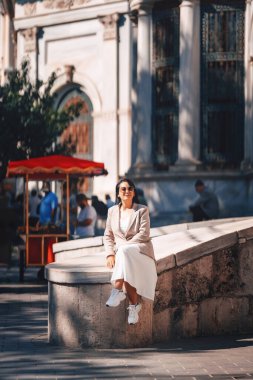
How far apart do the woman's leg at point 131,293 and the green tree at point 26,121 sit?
15.9 metres

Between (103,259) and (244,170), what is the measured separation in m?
14.2

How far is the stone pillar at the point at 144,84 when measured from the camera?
28.3 metres

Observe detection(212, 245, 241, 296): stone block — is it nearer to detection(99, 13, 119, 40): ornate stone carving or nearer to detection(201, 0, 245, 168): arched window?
detection(201, 0, 245, 168): arched window

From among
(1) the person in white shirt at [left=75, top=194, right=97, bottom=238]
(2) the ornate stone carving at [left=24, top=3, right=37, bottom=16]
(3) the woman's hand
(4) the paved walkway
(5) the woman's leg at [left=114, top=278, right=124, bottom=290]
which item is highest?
(2) the ornate stone carving at [left=24, top=3, right=37, bottom=16]

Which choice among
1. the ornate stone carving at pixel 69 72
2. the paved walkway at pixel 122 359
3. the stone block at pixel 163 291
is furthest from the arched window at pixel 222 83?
the stone block at pixel 163 291

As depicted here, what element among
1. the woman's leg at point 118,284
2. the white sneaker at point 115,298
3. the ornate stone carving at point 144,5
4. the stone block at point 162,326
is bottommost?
the stone block at point 162,326

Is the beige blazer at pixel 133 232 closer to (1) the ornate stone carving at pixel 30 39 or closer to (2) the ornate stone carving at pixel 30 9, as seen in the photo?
(1) the ornate stone carving at pixel 30 39

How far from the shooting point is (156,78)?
28.2m

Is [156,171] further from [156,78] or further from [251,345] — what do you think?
[251,345]

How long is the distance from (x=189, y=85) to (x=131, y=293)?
16.0m

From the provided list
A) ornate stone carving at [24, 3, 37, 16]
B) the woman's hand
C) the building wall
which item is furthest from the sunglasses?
ornate stone carving at [24, 3, 37, 16]

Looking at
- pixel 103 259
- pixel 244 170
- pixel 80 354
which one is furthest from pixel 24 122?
pixel 80 354

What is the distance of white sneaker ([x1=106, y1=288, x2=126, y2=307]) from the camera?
11.4 meters

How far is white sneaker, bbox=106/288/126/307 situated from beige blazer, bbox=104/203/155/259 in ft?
1.50
